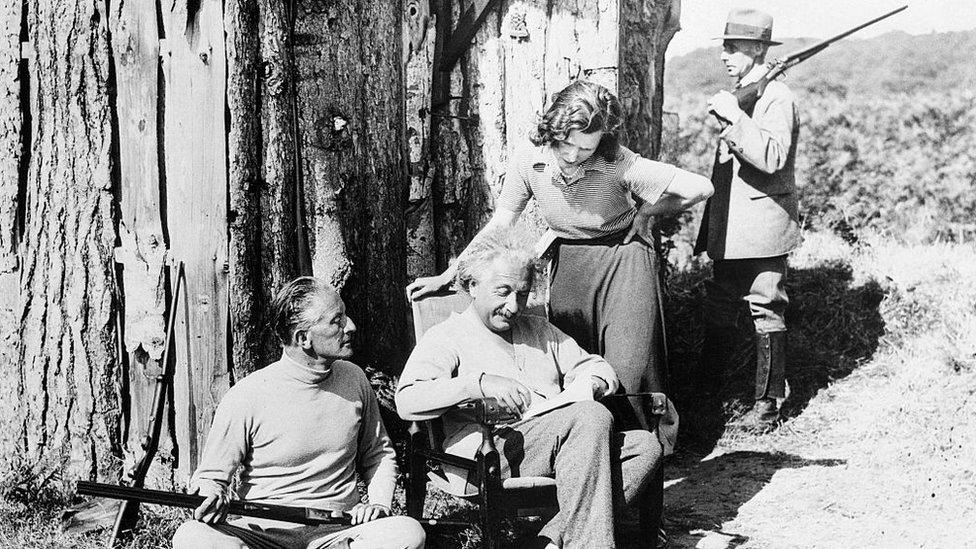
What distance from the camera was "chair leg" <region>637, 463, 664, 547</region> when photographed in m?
4.14

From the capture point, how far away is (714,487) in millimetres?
5363

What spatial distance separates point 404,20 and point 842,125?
18.7ft

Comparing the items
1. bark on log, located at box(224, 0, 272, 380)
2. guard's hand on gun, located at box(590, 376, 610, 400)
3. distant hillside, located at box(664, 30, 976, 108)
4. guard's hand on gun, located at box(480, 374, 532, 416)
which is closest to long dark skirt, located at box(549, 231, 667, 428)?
guard's hand on gun, located at box(590, 376, 610, 400)

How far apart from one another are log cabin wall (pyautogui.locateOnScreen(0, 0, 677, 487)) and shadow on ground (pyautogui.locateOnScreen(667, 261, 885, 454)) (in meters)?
2.50

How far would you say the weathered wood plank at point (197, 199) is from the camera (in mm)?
4086

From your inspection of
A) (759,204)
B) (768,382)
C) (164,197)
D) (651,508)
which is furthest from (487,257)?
(768,382)

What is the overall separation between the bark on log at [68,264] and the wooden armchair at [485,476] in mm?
1320

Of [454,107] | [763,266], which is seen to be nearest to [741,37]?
[763,266]

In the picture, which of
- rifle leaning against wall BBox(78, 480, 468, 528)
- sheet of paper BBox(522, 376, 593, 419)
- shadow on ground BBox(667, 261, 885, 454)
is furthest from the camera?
shadow on ground BBox(667, 261, 885, 454)

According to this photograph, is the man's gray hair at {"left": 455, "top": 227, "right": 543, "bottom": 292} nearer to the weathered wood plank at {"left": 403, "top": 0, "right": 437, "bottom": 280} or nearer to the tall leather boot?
the weathered wood plank at {"left": 403, "top": 0, "right": 437, "bottom": 280}

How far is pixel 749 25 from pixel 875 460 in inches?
96.3

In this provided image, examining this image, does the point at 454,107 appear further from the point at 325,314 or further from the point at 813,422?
the point at 813,422

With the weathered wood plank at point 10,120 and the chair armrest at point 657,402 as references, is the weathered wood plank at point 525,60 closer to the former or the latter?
the chair armrest at point 657,402

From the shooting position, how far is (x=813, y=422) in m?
6.07
